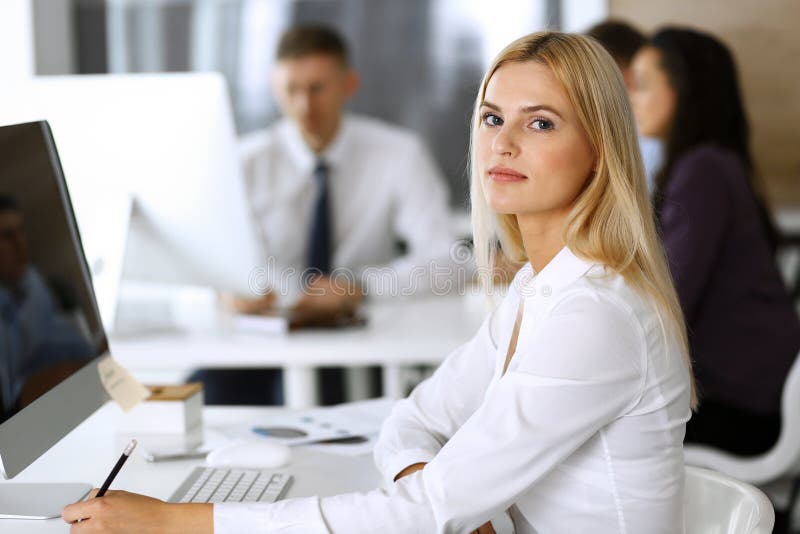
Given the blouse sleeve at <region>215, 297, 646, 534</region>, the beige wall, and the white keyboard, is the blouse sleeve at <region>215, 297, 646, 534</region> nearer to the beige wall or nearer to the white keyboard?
the white keyboard

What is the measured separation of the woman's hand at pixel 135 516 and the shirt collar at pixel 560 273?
1.61 ft

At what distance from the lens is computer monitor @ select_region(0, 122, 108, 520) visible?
1.12 metres

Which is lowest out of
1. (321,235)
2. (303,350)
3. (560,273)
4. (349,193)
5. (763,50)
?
(303,350)

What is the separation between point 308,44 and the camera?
3.16 m

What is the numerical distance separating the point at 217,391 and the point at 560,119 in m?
1.76

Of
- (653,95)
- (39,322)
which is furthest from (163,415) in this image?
(653,95)

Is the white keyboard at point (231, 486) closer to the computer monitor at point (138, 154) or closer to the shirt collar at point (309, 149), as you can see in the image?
the computer monitor at point (138, 154)

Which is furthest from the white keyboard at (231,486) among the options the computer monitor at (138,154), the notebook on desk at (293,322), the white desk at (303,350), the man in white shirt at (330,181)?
the man in white shirt at (330,181)

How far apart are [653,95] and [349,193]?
1166 mm

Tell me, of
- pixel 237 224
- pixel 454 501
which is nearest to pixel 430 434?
pixel 454 501

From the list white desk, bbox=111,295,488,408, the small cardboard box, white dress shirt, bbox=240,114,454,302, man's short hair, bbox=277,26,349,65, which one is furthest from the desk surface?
man's short hair, bbox=277,26,349,65

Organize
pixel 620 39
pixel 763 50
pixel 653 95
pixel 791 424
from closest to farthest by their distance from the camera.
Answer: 1. pixel 791 424
2. pixel 653 95
3. pixel 620 39
4. pixel 763 50

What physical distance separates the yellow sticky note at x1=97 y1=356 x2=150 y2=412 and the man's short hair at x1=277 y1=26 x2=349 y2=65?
6.19ft

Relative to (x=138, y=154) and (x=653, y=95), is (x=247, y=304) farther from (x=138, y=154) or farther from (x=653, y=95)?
(x=653, y=95)
